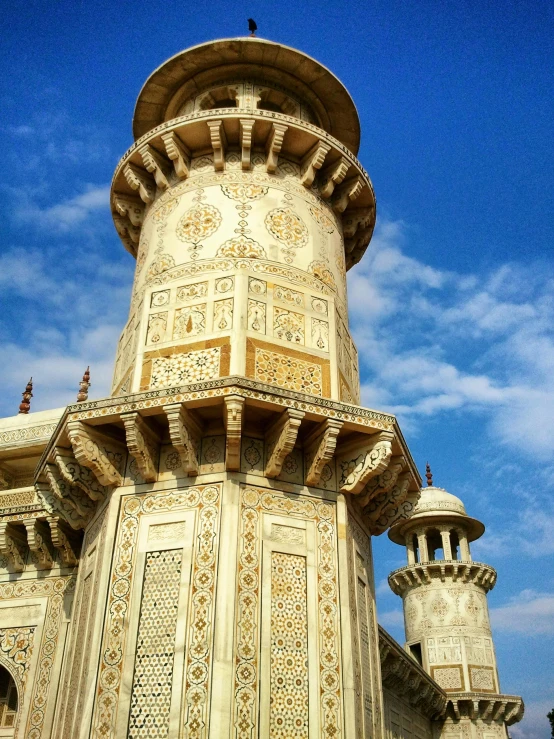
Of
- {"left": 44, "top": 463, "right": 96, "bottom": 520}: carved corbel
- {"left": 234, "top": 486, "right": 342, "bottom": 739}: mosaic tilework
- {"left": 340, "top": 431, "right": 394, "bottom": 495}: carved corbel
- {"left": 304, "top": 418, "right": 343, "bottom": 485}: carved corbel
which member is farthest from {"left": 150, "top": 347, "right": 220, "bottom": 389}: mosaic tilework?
{"left": 340, "top": 431, "right": 394, "bottom": 495}: carved corbel

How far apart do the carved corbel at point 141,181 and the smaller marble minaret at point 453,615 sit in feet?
66.5

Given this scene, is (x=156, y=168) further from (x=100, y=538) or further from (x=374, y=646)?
(x=374, y=646)

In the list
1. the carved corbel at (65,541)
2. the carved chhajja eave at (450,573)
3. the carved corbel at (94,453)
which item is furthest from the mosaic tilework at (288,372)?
the carved chhajja eave at (450,573)

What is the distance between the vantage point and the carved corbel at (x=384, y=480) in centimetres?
1008

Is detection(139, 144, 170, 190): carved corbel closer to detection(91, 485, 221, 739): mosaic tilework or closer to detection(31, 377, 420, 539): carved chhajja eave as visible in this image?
detection(31, 377, 420, 539): carved chhajja eave

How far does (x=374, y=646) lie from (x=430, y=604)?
1974cm

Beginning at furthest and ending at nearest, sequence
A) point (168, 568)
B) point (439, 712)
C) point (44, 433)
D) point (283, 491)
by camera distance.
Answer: point (439, 712)
point (44, 433)
point (283, 491)
point (168, 568)

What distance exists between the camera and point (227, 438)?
8.95 meters

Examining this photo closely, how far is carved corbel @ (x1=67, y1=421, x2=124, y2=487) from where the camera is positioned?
929cm

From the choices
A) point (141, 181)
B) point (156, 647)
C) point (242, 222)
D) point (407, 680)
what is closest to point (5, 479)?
point (141, 181)

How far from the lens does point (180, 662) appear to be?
7.97 m

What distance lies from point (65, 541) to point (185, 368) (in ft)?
13.1

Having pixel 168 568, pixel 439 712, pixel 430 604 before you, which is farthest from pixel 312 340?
pixel 430 604

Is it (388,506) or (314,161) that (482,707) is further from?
(314,161)
